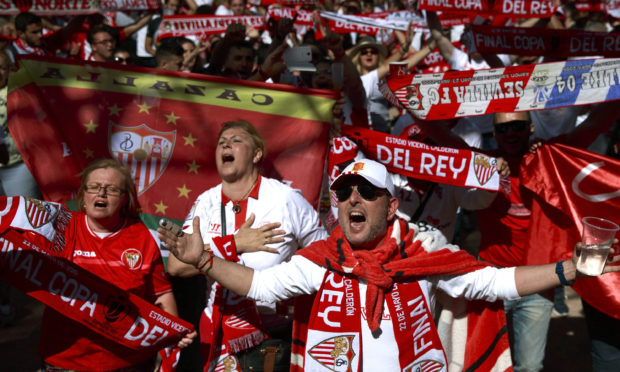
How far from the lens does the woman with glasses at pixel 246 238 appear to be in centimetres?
361

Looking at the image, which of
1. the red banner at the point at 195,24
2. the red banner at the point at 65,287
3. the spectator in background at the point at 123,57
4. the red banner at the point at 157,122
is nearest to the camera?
the red banner at the point at 65,287

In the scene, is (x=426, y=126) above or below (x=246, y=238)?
above

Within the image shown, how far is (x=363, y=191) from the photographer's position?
10.2 ft

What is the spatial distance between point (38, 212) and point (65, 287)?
1.40ft

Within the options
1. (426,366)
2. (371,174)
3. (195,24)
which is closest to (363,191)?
(371,174)

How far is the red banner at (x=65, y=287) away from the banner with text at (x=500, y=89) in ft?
6.67

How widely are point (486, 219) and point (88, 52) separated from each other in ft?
21.8

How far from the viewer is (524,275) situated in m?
2.99

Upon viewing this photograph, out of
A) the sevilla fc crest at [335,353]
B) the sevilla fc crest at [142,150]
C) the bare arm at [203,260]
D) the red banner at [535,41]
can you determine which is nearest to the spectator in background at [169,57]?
the sevilla fc crest at [142,150]

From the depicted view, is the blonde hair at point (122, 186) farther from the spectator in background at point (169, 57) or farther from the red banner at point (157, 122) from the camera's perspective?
the spectator in background at point (169, 57)

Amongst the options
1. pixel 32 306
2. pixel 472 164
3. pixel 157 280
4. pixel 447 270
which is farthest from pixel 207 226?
pixel 32 306

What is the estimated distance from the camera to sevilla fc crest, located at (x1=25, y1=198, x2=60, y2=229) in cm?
332

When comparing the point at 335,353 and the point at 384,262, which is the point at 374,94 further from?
the point at 335,353

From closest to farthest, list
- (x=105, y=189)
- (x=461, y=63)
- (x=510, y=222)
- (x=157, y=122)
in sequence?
Answer: (x=105, y=189) < (x=510, y=222) < (x=157, y=122) < (x=461, y=63)
